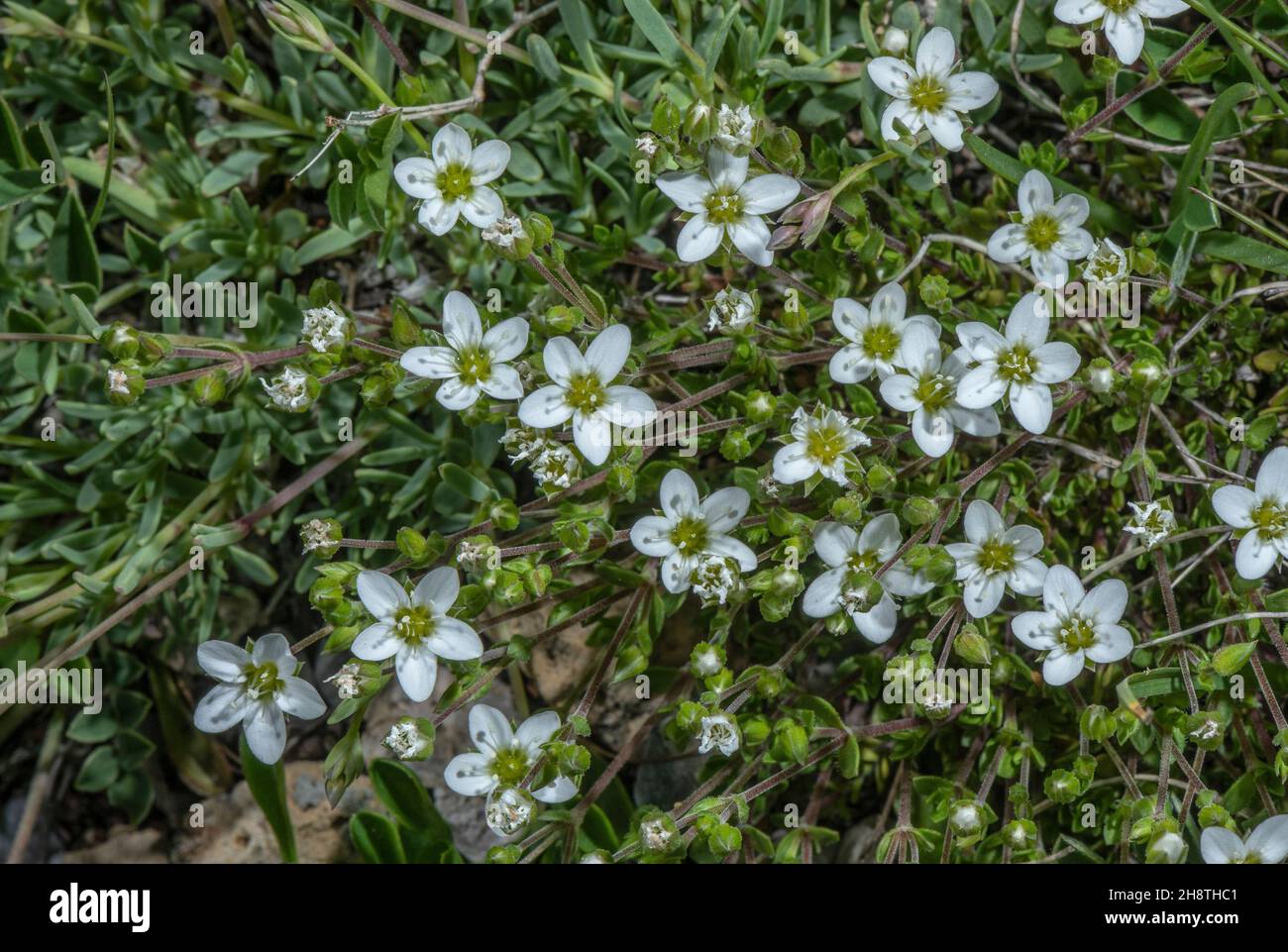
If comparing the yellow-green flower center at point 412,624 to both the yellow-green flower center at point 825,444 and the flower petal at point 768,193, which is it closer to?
the yellow-green flower center at point 825,444

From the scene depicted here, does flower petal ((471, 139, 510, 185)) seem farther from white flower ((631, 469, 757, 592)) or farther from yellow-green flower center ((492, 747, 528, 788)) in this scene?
yellow-green flower center ((492, 747, 528, 788))

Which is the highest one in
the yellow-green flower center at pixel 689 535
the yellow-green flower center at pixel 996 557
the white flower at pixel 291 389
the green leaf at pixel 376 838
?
the white flower at pixel 291 389

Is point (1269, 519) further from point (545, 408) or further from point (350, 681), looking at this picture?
point (350, 681)

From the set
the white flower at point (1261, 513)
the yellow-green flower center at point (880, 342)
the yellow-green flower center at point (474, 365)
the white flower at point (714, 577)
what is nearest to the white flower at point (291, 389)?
the yellow-green flower center at point (474, 365)

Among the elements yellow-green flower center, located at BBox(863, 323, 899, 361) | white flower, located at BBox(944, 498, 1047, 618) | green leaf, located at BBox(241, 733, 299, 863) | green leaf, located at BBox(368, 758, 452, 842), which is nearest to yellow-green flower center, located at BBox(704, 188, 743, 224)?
yellow-green flower center, located at BBox(863, 323, 899, 361)

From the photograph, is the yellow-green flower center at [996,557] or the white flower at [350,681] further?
the yellow-green flower center at [996,557]
